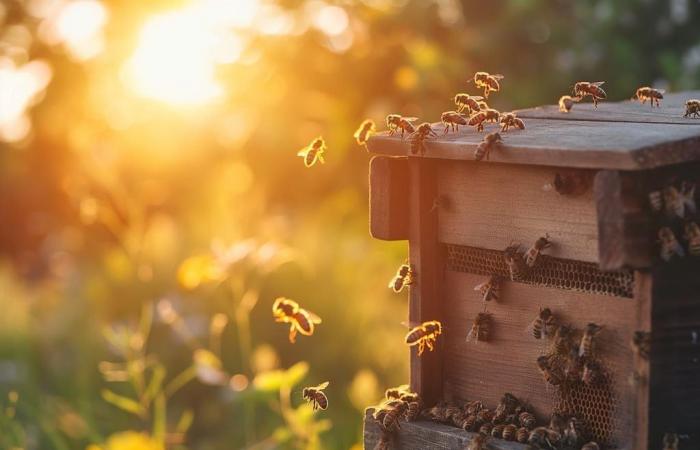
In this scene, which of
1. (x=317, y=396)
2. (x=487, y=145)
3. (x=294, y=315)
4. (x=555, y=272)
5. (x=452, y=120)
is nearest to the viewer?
(x=487, y=145)

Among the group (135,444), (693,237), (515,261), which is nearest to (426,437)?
(515,261)

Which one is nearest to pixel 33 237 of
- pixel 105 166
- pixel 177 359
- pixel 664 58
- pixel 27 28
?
pixel 27 28

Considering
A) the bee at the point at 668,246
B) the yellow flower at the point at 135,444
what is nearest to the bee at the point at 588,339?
the bee at the point at 668,246

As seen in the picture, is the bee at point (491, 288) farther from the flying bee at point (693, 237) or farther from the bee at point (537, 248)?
the flying bee at point (693, 237)

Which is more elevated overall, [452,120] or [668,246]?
[452,120]

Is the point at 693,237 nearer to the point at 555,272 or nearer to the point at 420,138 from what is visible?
the point at 555,272

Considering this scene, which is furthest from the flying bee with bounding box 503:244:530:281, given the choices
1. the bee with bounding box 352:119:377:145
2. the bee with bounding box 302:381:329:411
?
the bee with bounding box 352:119:377:145

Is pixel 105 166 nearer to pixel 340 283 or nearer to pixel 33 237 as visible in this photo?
pixel 340 283
